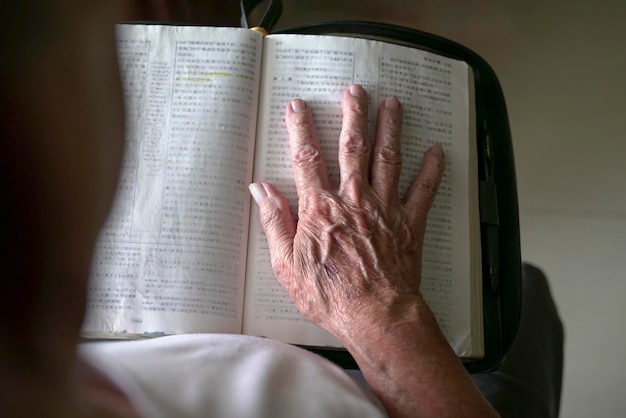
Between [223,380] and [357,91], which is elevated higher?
[357,91]

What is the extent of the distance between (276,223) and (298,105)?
5.1 inches

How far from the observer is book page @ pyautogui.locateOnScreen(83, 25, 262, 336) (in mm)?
554

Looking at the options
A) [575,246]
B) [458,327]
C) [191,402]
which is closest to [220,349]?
[191,402]

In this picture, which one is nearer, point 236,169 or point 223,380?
point 223,380

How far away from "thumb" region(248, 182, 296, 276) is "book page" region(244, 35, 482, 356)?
0.02 metres

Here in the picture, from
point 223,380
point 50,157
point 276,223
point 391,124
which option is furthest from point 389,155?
point 50,157

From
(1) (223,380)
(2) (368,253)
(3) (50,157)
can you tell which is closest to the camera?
(3) (50,157)

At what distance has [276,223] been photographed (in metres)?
0.56

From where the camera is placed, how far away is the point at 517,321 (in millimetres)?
619

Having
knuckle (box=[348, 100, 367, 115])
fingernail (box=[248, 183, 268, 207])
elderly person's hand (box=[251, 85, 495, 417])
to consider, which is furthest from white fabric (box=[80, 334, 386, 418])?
knuckle (box=[348, 100, 367, 115])

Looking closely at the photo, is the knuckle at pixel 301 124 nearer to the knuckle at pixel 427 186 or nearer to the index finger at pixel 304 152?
the index finger at pixel 304 152

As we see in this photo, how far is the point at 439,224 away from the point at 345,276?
13cm

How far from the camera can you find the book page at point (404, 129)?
580 mm

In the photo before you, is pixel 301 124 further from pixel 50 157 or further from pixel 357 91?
pixel 50 157
